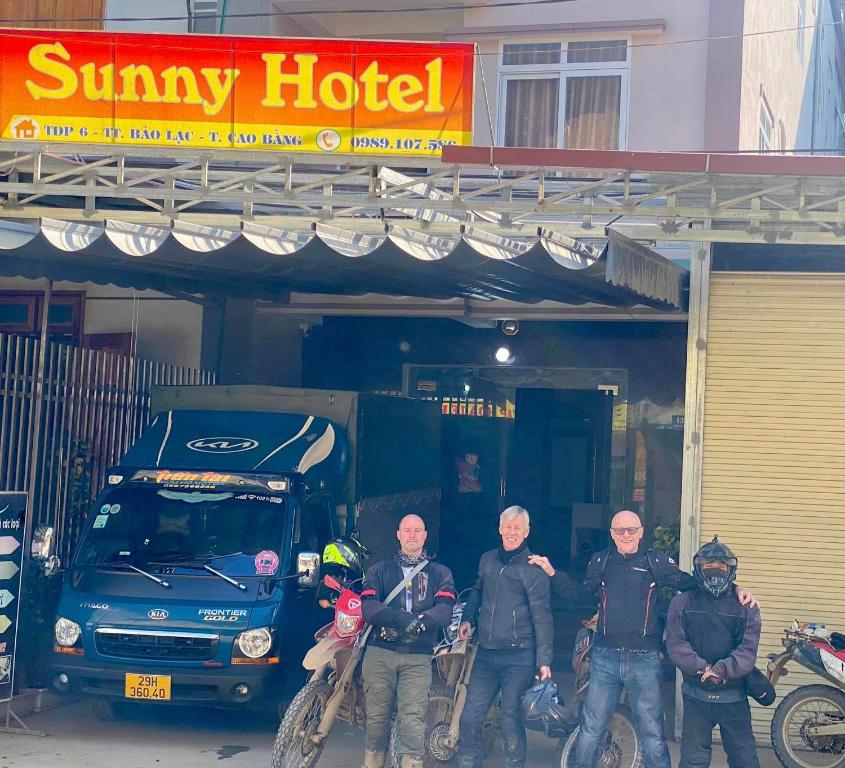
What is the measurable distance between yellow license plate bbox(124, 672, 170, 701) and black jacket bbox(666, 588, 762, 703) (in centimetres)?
355

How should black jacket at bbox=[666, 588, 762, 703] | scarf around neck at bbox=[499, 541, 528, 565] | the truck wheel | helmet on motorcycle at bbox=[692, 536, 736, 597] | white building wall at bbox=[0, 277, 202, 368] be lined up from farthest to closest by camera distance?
white building wall at bbox=[0, 277, 202, 368] → the truck wheel → scarf around neck at bbox=[499, 541, 528, 565] → helmet on motorcycle at bbox=[692, 536, 736, 597] → black jacket at bbox=[666, 588, 762, 703]

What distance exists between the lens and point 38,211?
978 cm

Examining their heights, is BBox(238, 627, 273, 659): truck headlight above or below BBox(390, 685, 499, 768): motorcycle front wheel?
above

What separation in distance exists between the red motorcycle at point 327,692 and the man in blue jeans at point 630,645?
1331 mm

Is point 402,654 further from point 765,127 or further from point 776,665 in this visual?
point 765,127

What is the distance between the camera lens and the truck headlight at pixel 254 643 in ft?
28.1

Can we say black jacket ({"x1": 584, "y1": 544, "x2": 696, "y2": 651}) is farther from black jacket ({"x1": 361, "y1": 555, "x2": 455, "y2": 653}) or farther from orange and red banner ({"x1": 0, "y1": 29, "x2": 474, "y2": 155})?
orange and red banner ({"x1": 0, "y1": 29, "x2": 474, "y2": 155})

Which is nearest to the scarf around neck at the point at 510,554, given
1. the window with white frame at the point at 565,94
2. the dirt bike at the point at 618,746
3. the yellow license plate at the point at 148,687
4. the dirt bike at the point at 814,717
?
the dirt bike at the point at 618,746

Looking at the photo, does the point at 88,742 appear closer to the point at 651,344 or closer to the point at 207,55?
the point at 207,55

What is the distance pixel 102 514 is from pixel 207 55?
3771 mm

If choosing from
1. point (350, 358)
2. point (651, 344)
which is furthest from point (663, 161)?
point (350, 358)

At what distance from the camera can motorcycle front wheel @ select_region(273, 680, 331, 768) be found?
7.46 metres

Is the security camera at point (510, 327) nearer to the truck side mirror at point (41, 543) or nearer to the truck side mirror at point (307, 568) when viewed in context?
the truck side mirror at point (307, 568)

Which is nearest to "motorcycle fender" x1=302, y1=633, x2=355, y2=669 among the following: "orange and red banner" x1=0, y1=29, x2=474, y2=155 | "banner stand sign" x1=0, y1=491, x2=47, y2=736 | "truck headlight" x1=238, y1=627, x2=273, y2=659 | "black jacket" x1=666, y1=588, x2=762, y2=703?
"truck headlight" x1=238, y1=627, x2=273, y2=659
